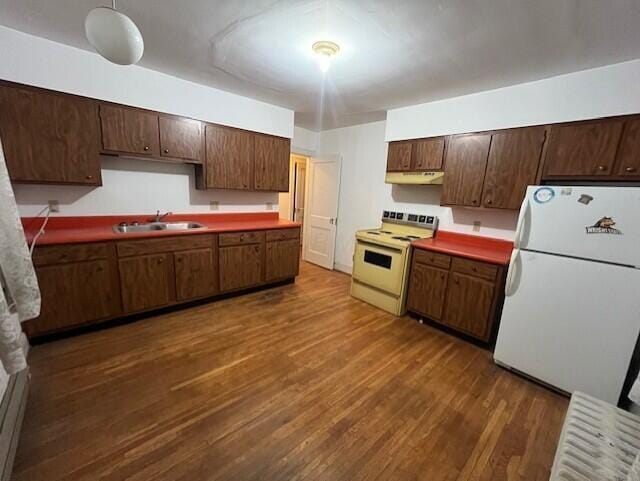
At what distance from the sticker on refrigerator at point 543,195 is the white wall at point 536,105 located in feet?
2.79

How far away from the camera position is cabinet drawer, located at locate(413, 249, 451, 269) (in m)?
2.75

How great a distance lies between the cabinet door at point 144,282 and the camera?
2.56 m

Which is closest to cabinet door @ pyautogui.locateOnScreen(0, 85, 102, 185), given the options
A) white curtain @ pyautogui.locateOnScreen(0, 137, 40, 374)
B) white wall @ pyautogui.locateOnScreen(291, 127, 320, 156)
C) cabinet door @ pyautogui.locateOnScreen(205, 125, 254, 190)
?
cabinet door @ pyautogui.locateOnScreen(205, 125, 254, 190)

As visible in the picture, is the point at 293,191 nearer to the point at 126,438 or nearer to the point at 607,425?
the point at 126,438

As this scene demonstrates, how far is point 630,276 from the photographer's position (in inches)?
67.5

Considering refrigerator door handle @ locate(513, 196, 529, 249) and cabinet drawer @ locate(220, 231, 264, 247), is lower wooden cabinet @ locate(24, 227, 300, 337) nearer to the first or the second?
cabinet drawer @ locate(220, 231, 264, 247)

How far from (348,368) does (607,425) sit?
148 centimetres

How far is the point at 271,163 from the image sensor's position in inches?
→ 147

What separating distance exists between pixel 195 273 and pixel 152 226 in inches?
29.6

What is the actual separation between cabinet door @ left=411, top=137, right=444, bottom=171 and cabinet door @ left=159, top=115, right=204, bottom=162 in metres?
2.53

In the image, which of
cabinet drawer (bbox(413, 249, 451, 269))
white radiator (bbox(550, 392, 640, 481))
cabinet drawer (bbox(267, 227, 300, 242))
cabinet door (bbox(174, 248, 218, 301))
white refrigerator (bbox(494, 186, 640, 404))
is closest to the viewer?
white radiator (bbox(550, 392, 640, 481))

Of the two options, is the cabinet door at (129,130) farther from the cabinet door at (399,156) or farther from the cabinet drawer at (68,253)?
the cabinet door at (399,156)

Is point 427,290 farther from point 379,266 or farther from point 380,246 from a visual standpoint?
point 380,246

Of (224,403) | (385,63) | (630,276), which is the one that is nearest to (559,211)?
(630,276)
